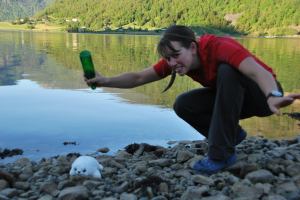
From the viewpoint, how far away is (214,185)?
4.39 metres

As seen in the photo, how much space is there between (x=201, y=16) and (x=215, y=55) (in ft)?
496

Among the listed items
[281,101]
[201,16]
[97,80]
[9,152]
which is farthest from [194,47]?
[201,16]

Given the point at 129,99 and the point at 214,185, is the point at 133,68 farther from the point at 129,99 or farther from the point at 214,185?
the point at 214,185

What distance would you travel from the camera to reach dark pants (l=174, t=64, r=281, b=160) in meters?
4.39

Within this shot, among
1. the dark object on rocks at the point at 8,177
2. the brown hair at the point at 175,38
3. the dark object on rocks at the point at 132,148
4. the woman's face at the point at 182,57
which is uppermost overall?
the brown hair at the point at 175,38

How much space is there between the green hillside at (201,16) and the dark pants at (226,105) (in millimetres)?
135268

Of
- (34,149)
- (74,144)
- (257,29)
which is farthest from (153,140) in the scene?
(257,29)

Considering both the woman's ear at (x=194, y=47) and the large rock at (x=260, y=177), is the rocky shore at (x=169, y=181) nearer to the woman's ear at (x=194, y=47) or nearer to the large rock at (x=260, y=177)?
the large rock at (x=260, y=177)

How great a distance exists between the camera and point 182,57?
4285mm

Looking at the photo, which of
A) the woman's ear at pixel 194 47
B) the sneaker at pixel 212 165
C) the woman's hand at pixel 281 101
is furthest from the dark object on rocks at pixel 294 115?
the woman's hand at pixel 281 101

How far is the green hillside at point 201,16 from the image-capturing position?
480 feet

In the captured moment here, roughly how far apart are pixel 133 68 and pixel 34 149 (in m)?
13.4

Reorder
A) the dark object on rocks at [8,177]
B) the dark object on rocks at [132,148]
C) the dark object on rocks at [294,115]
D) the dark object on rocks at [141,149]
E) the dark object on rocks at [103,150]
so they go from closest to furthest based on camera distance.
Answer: the dark object on rocks at [8,177]
the dark object on rocks at [141,149]
the dark object on rocks at [132,148]
the dark object on rocks at [103,150]
the dark object on rocks at [294,115]

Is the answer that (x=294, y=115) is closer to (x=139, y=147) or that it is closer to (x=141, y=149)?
(x=139, y=147)
